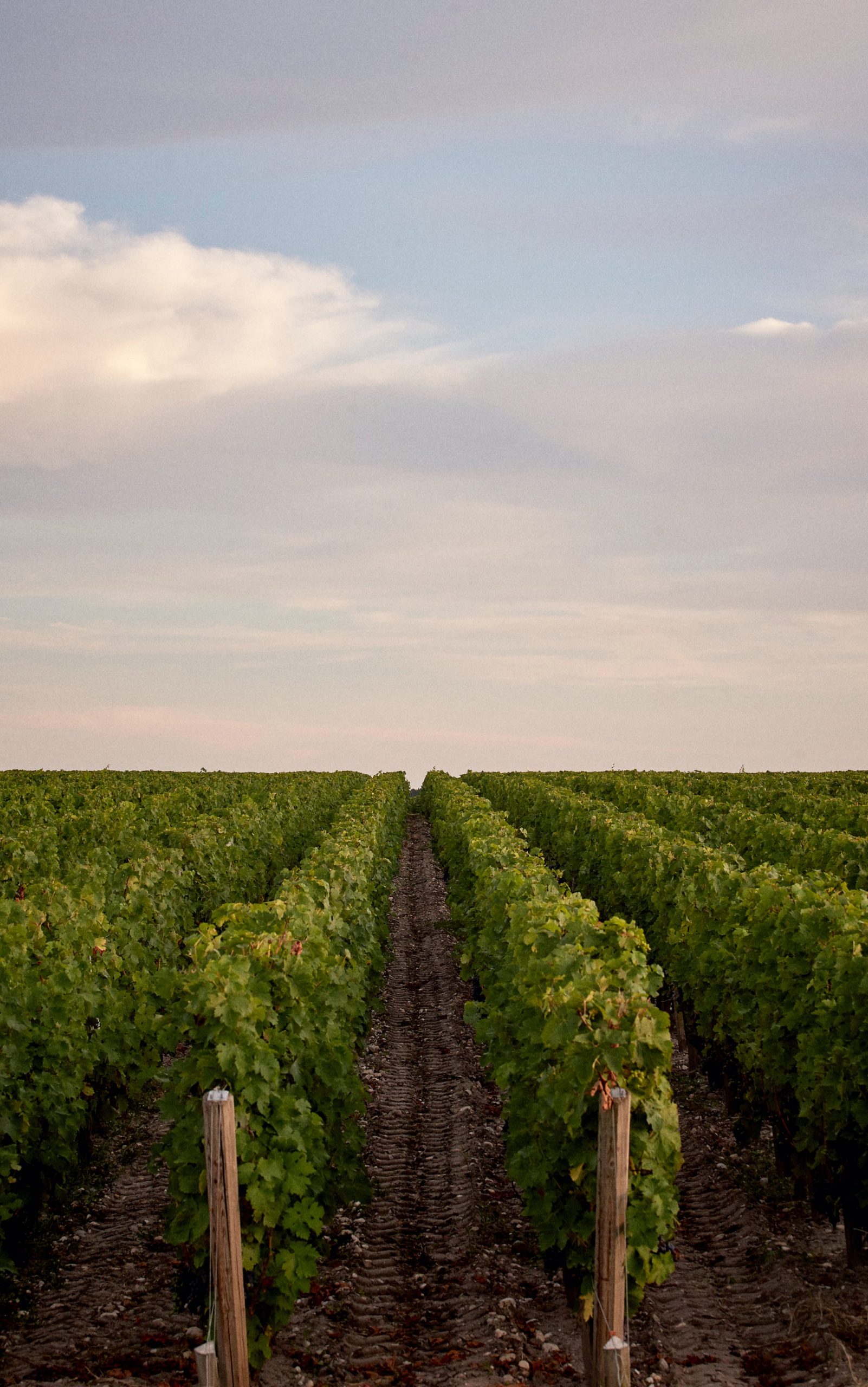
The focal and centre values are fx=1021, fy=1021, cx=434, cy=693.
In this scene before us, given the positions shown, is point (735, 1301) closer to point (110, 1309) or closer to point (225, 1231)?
point (225, 1231)

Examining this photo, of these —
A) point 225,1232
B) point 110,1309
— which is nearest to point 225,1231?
point 225,1232

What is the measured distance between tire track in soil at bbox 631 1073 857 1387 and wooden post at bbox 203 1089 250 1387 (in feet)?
8.40

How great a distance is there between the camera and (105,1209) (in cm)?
888

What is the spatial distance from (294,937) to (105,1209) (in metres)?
3.05

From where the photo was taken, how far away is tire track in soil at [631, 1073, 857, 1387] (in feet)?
21.2

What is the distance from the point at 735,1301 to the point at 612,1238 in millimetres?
2157

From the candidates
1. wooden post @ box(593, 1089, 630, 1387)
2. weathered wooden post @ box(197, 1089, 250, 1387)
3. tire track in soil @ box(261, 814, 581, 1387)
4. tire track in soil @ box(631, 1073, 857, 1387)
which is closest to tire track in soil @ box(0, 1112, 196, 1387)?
weathered wooden post @ box(197, 1089, 250, 1387)

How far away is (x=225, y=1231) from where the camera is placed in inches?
229

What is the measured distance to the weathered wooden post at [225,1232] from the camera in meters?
5.79

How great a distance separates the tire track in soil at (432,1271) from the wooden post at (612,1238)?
58 centimetres

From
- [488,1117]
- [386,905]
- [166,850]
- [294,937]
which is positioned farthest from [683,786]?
[294,937]

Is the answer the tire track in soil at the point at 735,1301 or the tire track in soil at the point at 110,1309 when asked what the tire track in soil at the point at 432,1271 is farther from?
the tire track in soil at the point at 110,1309

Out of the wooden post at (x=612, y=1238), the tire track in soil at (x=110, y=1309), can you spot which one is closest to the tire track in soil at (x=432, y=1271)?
the wooden post at (x=612, y=1238)

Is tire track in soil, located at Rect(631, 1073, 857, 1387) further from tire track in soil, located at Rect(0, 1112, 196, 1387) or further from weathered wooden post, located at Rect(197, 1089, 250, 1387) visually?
tire track in soil, located at Rect(0, 1112, 196, 1387)
